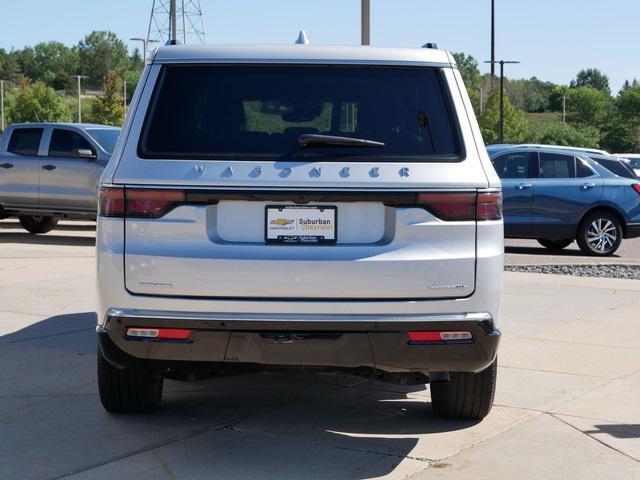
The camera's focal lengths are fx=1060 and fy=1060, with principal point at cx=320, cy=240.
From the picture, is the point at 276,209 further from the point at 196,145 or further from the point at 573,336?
the point at 573,336

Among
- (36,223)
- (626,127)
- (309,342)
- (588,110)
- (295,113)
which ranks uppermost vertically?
(588,110)

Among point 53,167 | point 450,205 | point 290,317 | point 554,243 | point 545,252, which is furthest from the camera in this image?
point 554,243

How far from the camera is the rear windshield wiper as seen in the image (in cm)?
487

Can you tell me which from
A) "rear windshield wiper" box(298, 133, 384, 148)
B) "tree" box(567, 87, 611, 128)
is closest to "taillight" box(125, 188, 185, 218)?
"rear windshield wiper" box(298, 133, 384, 148)

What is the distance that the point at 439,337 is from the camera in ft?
15.9

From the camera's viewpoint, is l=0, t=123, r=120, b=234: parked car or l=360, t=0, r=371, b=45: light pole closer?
l=360, t=0, r=371, b=45: light pole

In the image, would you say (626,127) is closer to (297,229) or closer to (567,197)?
(567,197)

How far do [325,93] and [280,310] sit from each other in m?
1.09

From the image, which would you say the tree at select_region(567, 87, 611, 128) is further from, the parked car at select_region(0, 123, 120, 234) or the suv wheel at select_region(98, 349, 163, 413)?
the suv wheel at select_region(98, 349, 163, 413)

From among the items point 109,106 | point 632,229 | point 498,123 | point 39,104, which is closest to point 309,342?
point 632,229

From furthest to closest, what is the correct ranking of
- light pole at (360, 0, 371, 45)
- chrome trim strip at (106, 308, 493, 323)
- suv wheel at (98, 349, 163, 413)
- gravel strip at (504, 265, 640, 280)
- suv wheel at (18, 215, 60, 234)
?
suv wheel at (18, 215, 60, 234) < light pole at (360, 0, 371, 45) < gravel strip at (504, 265, 640, 280) < suv wheel at (98, 349, 163, 413) < chrome trim strip at (106, 308, 493, 323)

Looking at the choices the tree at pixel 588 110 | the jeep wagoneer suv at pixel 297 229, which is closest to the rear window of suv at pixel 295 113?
the jeep wagoneer suv at pixel 297 229

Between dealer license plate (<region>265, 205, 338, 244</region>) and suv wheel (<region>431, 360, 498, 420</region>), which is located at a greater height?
dealer license plate (<region>265, 205, 338, 244</region>)

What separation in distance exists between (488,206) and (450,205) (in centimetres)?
20
